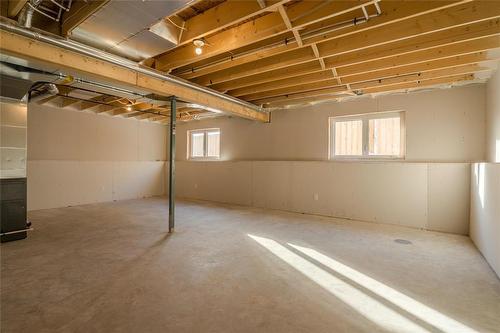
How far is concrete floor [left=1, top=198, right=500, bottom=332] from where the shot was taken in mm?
1775

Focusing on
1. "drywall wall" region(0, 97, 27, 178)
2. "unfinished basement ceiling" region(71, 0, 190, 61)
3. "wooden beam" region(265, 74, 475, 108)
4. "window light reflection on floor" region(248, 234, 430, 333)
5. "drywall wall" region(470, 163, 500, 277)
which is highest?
"wooden beam" region(265, 74, 475, 108)

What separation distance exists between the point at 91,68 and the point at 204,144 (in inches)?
193

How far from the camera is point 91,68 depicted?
2.91 m

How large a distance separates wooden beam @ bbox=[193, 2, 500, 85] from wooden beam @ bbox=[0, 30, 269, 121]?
3.10 ft

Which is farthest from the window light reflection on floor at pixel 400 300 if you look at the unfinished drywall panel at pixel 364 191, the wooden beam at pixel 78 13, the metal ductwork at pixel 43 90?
the metal ductwork at pixel 43 90

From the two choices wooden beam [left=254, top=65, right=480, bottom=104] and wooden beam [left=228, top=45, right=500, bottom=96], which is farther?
wooden beam [left=254, top=65, right=480, bottom=104]

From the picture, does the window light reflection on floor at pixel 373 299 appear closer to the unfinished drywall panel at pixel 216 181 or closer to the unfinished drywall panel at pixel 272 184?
the unfinished drywall panel at pixel 272 184

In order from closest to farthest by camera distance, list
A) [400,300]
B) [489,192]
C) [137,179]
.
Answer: [400,300] < [489,192] < [137,179]

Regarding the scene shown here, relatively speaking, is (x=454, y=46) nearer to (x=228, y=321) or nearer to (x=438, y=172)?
(x=438, y=172)

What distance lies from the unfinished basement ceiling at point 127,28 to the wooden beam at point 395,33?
1.37 metres

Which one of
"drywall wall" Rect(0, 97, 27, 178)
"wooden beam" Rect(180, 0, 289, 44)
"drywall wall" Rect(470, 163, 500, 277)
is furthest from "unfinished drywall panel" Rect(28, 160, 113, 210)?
"drywall wall" Rect(470, 163, 500, 277)

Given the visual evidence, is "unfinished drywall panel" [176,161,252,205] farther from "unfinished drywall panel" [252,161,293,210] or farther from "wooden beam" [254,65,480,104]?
"wooden beam" [254,65,480,104]

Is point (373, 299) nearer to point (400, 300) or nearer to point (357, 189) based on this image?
point (400, 300)

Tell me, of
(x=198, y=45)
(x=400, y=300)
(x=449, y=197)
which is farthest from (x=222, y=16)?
(x=449, y=197)
